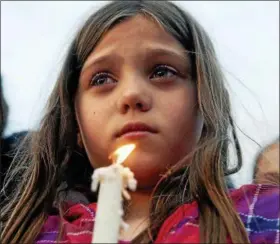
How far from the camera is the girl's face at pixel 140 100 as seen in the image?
832mm

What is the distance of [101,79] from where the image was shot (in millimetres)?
936

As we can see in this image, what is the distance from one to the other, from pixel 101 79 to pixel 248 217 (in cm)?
35

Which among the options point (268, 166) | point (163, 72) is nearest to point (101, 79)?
point (163, 72)

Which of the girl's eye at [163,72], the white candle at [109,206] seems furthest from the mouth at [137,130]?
the white candle at [109,206]

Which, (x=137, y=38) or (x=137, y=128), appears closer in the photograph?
(x=137, y=128)

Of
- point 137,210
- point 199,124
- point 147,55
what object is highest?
point 147,55

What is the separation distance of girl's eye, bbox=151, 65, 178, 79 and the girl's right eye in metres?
0.07

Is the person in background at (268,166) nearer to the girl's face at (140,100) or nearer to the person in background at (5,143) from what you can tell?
the girl's face at (140,100)

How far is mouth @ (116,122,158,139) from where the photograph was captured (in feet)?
2.69

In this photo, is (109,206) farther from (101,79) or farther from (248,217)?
(101,79)

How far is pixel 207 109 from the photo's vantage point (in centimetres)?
91

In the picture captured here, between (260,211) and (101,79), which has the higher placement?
(101,79)

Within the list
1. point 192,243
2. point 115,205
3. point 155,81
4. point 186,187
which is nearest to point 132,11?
point 155,81

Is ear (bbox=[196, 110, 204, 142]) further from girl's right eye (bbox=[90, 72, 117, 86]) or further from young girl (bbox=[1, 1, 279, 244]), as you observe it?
girl's right eye (bbox=[90, 72, 117, 86])
